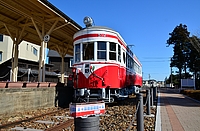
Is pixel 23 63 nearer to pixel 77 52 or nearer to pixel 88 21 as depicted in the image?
pixel 88 21

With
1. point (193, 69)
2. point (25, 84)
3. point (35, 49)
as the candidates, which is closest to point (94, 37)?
point (25, 84)

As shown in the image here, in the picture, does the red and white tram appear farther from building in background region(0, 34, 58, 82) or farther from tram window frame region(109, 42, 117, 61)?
building in background region(0, 34, 58, 82)

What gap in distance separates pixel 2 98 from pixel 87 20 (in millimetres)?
5306

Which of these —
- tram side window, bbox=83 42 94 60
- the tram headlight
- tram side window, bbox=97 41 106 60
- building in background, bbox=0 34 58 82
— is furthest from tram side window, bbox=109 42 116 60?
building in background, bbox=0 34 58 82

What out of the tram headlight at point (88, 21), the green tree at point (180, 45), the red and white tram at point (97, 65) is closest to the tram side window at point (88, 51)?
the red and white tram at point (97, 65)

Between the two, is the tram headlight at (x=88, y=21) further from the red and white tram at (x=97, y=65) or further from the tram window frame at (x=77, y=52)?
the tram window frame at (x=77, y=52)

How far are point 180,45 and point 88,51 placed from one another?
108ft

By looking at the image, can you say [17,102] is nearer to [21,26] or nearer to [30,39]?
[21,26]

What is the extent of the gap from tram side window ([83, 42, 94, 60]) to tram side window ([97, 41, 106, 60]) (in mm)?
275

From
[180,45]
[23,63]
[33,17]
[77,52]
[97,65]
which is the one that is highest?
[180,45]

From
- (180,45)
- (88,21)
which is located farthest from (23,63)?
(180,45)

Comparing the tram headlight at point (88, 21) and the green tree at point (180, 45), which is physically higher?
the green tree at point (180, 45)

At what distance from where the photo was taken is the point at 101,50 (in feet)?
27.7

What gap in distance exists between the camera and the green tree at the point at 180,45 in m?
36.3
